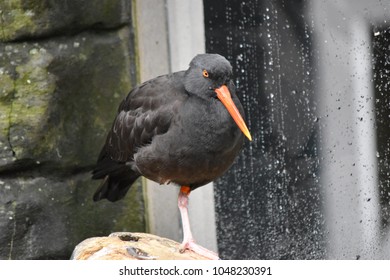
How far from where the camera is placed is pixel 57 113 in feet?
18.2

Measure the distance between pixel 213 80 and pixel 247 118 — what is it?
1037 millimetres

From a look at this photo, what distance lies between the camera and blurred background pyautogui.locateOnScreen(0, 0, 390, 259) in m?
5.12

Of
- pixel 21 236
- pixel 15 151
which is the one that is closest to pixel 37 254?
pixel 21 236

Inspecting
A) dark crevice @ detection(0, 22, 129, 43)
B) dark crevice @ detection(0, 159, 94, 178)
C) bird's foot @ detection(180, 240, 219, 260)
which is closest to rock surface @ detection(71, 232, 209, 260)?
bird's foot @ detection(180, 240, 219, 260)

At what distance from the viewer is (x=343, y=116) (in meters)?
5.19

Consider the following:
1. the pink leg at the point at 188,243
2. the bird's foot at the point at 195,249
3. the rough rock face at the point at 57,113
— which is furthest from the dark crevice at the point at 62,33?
the bird's foot at the point at 195,249

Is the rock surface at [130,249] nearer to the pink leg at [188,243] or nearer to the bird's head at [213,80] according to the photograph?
the pink leg at [188,243]

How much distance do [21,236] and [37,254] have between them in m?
0.15

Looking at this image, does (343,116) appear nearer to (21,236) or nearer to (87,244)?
(87,244)

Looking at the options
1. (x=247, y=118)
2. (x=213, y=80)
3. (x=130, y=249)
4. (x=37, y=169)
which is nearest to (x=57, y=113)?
(x=37, y=169)

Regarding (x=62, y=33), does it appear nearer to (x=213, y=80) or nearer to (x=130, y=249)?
(x=213, y=80)

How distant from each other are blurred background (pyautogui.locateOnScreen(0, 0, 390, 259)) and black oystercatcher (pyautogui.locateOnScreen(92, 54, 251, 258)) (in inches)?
25.7

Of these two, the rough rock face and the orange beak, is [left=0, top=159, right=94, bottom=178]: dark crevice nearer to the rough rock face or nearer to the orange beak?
the rough rock face

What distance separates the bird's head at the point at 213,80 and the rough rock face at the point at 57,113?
42.5 inches
